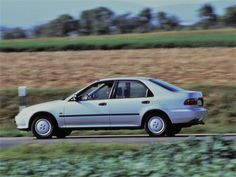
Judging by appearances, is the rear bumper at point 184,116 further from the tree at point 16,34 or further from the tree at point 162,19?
the tree at point 162,19

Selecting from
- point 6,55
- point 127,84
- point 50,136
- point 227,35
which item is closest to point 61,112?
point 50,136

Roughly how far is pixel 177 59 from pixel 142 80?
37.8ft

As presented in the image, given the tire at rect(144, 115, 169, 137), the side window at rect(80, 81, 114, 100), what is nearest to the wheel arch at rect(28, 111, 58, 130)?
the side window at rect(80, 81, 114, 100)

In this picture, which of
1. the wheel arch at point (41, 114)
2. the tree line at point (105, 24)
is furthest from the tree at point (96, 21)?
the wheel arch at point (41, 114)

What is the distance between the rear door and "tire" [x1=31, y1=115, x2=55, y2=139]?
145 cm

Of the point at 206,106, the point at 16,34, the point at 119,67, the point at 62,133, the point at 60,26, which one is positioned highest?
the point at 60,26

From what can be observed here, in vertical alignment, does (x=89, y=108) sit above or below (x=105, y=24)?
below

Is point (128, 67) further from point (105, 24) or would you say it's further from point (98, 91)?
point (105, 24)

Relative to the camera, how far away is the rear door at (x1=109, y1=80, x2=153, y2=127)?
15703 millimetres

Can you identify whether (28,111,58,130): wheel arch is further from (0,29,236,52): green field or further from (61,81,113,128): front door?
(0,29,236,52): green field

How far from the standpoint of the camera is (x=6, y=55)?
32.1 m

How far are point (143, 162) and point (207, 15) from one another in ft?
144

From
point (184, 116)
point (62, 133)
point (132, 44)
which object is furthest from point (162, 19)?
point (184, 116)

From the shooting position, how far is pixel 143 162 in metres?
9.00
